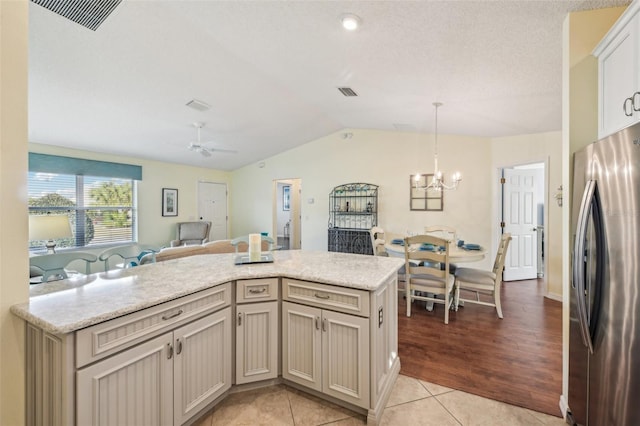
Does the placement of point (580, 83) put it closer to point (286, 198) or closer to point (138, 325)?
point (138, 325)

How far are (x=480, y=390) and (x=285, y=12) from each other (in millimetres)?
3269

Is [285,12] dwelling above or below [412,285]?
above

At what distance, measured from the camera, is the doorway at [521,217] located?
498 cm

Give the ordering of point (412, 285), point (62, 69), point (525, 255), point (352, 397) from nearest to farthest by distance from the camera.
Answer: point (352, 397)
point (62, 69)
point (412, 285)
point (525, 255)

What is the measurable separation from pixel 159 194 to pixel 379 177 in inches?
198

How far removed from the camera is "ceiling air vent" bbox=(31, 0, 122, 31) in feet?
6.77

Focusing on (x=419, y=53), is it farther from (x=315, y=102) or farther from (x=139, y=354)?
(x=139, y=354)

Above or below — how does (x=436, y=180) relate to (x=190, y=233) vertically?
above

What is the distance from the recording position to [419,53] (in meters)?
2.41

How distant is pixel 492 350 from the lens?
2.65m

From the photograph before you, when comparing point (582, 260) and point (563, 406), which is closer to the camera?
point (582, 260)

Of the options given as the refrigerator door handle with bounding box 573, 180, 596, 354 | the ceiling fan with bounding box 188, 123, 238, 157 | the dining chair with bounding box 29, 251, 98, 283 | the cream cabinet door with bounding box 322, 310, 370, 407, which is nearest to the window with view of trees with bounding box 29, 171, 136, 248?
the ceiling fan with bounding box 188, 123, 238, 157

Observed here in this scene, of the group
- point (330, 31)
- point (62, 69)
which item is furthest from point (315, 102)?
point (62, 69)

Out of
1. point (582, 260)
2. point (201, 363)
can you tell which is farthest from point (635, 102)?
point (201, 363)
